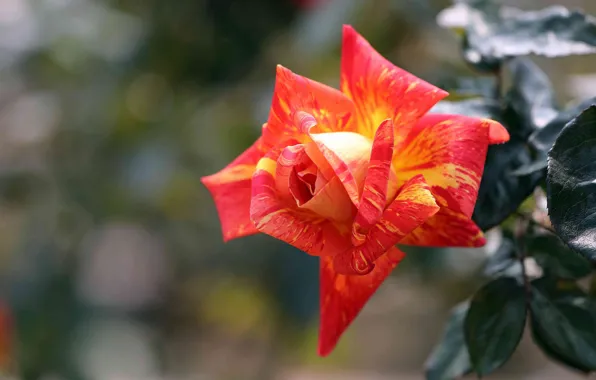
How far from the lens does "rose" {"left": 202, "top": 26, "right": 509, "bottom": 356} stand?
8.0 inches

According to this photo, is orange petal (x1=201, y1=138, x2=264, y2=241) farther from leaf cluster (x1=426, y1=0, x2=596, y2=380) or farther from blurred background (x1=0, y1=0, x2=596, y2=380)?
blurred background (x1=0, y1=0, x2=596, y2=380)

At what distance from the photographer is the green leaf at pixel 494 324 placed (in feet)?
0.86

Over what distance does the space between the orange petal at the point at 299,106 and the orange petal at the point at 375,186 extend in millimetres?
34

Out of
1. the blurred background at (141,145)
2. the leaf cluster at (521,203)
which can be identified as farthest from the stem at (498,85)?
the blurred background at (141,145)

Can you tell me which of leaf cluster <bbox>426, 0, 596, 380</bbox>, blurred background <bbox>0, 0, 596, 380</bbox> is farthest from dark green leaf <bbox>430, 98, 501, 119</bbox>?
blurred background <bbox>0, 0, 596, 380</bbox>

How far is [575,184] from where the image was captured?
0.68 ft

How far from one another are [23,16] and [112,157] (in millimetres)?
297

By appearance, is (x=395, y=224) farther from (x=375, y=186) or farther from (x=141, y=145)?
(x=141, y=145)

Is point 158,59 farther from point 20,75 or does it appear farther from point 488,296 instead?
point 488,296

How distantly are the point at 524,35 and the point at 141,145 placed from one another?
672 millimetres

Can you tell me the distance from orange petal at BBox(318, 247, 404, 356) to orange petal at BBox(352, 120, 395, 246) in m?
0.03

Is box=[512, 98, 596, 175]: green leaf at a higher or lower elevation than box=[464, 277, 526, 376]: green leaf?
higher

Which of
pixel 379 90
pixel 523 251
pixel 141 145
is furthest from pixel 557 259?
pixel 141 145

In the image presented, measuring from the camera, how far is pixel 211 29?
944mm
